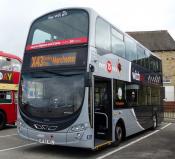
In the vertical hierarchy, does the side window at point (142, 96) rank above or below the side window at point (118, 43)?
below

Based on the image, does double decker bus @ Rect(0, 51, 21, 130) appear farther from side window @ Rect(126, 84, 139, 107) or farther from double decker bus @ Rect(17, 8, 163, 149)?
side window @ Rect(126, 84, 139, 107)

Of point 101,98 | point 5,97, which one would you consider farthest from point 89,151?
point 5,97

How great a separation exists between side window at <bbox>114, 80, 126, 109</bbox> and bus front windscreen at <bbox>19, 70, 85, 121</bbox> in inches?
99.0

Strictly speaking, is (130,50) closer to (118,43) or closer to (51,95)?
(118,43)

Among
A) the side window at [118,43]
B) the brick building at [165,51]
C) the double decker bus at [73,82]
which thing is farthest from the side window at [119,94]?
the brick building at [165,51]

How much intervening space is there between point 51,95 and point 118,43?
382 centimetres

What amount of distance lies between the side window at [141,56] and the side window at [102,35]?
3.72 meters

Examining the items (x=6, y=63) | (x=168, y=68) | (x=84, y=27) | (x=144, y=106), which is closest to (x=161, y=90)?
(x=144, y=106)

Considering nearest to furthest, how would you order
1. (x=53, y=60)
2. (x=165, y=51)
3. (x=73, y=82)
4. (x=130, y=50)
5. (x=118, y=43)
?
(x=73, y=82) < (x=53, y=60) < (x=118, y=43) < (x=130, y=50) < (x=165, y=51)

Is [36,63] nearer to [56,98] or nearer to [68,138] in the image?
[56,98]

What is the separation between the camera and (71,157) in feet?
32.0

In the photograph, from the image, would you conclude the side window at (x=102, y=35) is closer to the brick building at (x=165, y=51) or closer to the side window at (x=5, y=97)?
the side window at (x=5, y=97)

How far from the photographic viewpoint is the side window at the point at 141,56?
49.0 ft

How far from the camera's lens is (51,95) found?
9883 mm
